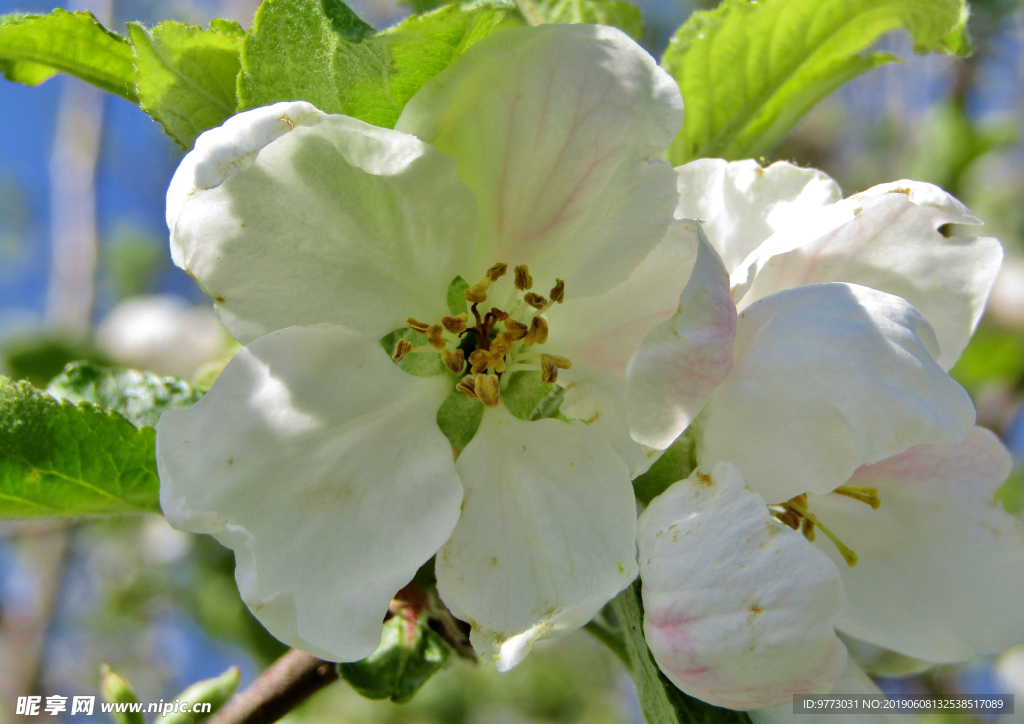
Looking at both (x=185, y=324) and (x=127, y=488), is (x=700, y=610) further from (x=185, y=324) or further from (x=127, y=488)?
(x=185, y=324)

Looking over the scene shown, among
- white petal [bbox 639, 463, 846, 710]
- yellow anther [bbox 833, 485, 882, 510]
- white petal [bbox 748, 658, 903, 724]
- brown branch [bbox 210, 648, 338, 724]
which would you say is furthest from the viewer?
brown branch [bbox 210, 648, 338, 724]

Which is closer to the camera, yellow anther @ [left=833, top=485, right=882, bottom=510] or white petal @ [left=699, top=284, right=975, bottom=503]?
white petal @ [left=699, top=284, right=975, bottom=503]

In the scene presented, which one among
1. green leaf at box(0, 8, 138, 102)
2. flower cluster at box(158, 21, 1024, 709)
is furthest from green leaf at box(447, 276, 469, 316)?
green leaf at box(0, 8, 138, 102)

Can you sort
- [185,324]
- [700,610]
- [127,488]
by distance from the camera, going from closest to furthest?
[700,610] < [127,488] < [185,324]

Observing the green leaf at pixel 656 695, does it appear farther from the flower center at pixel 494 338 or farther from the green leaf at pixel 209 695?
the green leaf at pixel 209 695

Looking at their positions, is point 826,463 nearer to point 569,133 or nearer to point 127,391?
point 569,133

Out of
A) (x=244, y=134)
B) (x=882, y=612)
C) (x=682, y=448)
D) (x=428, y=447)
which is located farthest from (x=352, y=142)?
(x=882, y=612)

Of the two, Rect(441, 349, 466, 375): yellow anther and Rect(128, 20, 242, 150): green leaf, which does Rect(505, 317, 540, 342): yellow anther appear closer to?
Rect(441, 349, 466, 375): yellow anther
